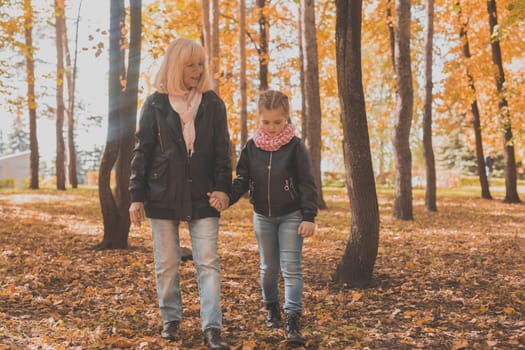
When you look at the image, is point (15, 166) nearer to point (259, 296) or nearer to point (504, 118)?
point (504, 118)

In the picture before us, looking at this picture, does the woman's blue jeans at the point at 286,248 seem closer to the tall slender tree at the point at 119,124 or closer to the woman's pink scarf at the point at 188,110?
the woman's pink scarf at the point at 188,110

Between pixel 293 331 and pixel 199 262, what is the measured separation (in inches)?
33.9

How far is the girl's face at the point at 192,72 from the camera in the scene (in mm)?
3807

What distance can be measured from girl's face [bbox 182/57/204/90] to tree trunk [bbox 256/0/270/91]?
14.0 m

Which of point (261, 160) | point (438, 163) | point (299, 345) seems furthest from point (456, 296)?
point (438, 163)

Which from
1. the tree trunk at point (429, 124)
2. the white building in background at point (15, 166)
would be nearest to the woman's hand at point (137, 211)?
the tree trunk at point (429, 124)

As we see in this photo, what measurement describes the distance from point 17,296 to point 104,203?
287 centimetres

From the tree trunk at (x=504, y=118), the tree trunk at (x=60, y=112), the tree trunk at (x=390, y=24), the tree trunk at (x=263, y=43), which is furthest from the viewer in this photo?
the tree trunk at (x=60, y=112)

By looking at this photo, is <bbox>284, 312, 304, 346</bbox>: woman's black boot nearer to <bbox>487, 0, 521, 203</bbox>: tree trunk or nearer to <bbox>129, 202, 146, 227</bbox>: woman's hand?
<bbox>129, 202, 146, 227</bbox>: woman's hand

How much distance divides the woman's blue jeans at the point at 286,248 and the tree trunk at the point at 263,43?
14039 mm

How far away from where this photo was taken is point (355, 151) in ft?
18.0

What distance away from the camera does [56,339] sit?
13.5 ft

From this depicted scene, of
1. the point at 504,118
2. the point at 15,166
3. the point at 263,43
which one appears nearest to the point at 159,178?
the point at 504,118

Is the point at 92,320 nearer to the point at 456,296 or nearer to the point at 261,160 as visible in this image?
the point at 261,160
